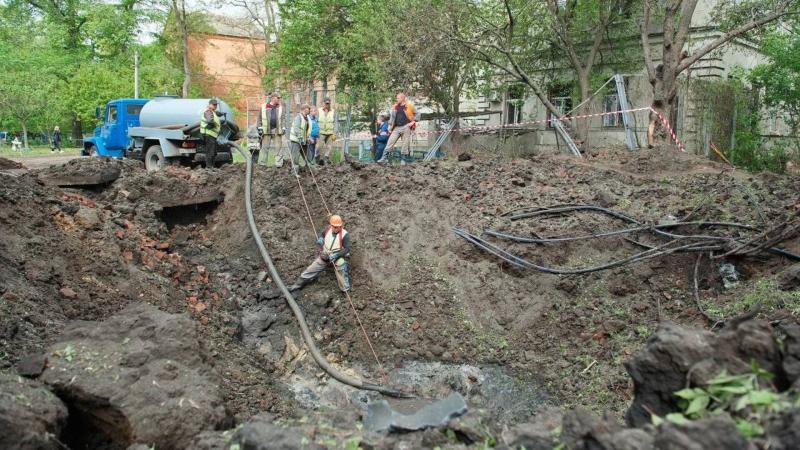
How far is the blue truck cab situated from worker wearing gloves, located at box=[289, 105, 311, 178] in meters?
6.88

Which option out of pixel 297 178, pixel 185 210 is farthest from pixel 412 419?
pixel 185 210

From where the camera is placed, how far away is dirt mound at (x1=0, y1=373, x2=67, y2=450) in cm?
371

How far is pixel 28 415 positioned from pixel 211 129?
9.47 m

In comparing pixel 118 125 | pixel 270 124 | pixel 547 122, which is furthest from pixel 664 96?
pixel 118 125

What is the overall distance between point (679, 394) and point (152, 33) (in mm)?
39993

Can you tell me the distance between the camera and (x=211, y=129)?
12.6 m

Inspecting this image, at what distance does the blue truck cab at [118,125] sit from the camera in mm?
17125

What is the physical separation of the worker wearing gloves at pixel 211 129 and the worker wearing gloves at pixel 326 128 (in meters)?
2.26

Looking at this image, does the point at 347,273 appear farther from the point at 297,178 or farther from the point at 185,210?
the point at 185,210

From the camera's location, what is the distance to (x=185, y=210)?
1123cm

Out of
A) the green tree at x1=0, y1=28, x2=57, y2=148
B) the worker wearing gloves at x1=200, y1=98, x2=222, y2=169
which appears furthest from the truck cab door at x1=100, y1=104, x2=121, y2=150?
the green tree at x1=0, y1=28, x2=57, y2=148

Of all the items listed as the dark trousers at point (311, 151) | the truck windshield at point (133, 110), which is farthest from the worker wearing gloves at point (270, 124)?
the truck windshield at point (133, 110)

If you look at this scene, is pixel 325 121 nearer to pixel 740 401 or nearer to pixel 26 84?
pixel 740 401

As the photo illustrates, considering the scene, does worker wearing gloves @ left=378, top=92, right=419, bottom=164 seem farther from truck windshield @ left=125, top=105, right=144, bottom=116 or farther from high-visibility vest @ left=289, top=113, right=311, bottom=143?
truck windshield @ left=125, top=105, right=144, bottom=116
